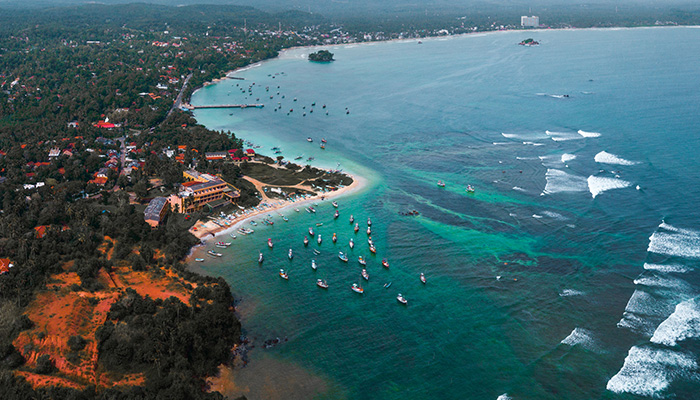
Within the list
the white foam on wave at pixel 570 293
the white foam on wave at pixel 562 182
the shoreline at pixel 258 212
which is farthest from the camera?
the white foam on wave at pixel 562 182

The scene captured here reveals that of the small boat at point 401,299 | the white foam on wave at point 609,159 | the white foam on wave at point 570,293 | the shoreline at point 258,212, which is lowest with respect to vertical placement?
the white foam on wave at point 570,293

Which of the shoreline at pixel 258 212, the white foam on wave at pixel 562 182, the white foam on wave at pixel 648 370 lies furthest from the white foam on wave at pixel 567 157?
the white foam on wave at pixel 648 370

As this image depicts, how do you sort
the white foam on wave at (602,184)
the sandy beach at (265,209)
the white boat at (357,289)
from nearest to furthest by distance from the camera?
the white boat at (357,289), the sandy beach at (265,209), the white foam on wave at (602,184)

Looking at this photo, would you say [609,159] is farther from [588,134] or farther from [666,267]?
[666,267]

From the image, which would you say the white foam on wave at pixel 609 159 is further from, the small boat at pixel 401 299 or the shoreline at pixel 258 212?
the small boat at pixel 401 299

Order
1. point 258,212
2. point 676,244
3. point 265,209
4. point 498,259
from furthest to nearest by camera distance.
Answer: point 265,209 → point 258,212 → point 676,244 → point 498,259

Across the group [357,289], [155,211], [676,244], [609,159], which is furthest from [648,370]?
[155,211]
